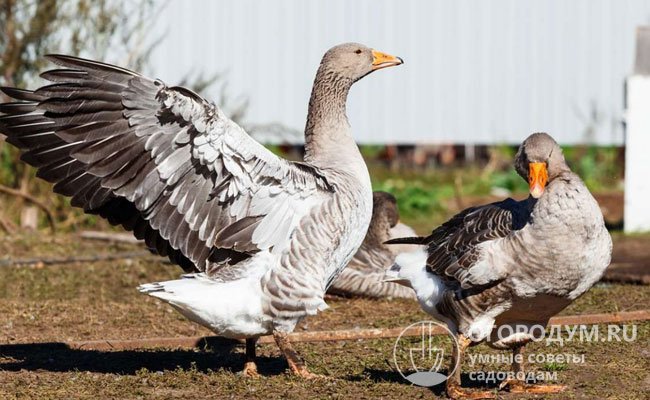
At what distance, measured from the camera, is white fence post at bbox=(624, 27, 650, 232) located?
1493 centimetres

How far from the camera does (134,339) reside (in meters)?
7.71

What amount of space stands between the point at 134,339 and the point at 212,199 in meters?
1.75

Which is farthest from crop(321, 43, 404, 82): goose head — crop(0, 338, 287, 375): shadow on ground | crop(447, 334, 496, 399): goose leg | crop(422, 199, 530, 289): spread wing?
crop(447, 334, 496, 399): goose leg

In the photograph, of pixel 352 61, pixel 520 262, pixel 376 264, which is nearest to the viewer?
pixel 520 262

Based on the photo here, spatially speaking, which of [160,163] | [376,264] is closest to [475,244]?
[160,163]

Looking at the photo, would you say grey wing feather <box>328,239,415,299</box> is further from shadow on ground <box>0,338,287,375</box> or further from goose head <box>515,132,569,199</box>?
goose head <box>515,132,569,199</box>

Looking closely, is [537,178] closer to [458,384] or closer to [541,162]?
[541,162]

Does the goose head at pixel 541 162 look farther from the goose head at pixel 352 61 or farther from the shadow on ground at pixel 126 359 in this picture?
the shadow on ground at pixel 126 359

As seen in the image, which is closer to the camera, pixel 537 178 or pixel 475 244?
pixel 537 178

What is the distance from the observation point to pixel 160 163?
6.38m

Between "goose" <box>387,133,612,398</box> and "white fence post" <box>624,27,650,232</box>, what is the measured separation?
364 inches

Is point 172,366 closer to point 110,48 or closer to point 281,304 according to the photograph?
point 281,304

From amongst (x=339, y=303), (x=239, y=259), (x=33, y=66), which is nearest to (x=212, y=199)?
(x=239, y=259)

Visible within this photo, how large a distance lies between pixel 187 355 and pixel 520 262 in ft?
9.31
